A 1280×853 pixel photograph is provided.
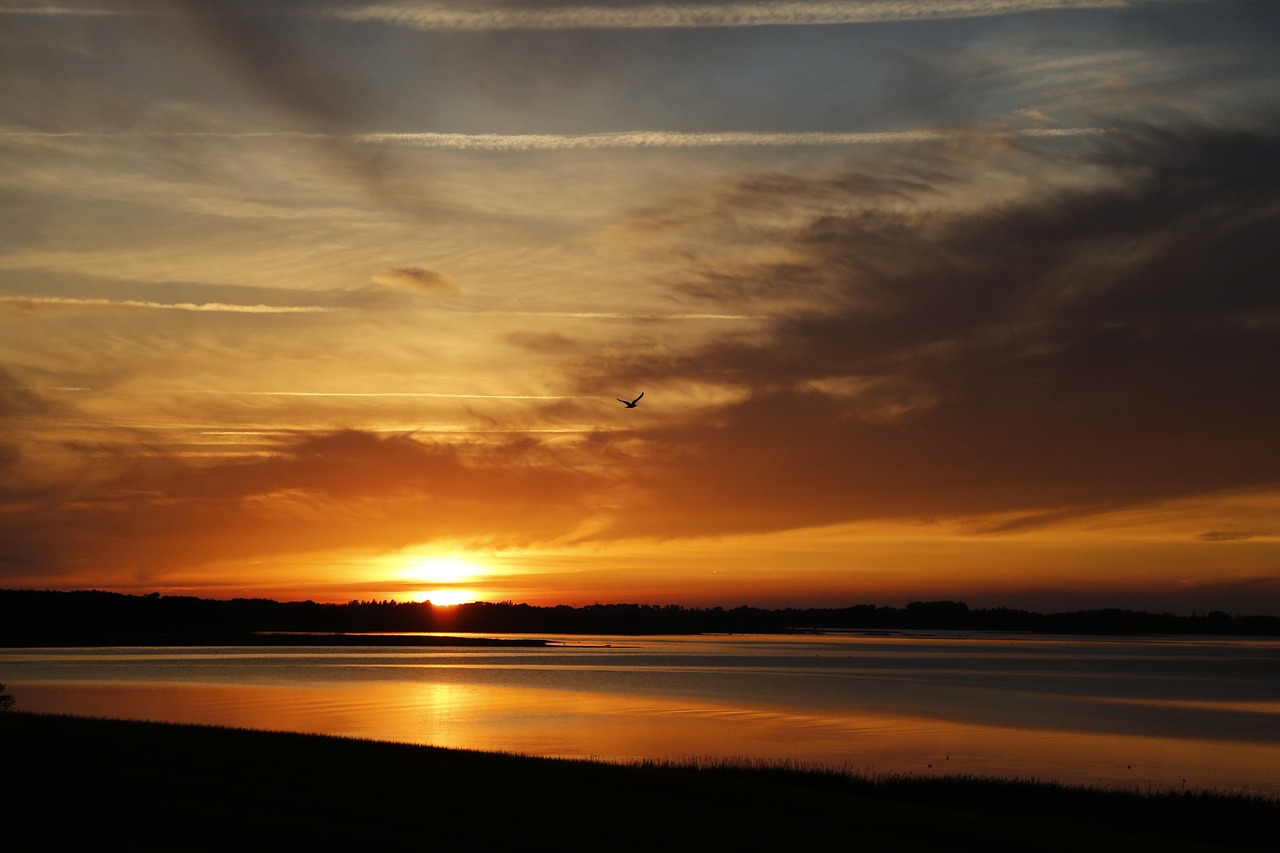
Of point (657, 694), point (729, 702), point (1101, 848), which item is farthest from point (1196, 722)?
point (1101, 848)

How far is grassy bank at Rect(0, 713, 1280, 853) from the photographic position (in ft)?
59.2

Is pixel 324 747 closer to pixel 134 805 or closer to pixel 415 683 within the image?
pixel 134 805

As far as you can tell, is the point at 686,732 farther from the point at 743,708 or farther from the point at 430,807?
the point at 430,807

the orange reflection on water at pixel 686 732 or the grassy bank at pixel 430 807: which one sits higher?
the grassy bank at pixel 430 807

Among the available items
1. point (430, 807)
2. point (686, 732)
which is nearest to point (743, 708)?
point (686, 732)

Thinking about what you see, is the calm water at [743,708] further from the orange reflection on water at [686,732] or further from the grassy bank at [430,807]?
the grassy bank at [430,807]

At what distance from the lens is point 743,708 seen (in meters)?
61.2

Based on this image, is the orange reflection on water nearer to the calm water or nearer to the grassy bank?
the calm water

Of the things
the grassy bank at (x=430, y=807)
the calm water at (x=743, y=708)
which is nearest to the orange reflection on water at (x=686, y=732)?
the calm water at (x=743, y=708)

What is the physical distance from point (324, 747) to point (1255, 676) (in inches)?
3981

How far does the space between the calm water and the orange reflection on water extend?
0.52 ft

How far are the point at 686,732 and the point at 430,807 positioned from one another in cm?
2890

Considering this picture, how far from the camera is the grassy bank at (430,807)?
59.2ft

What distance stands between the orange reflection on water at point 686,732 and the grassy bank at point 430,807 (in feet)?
28.8
